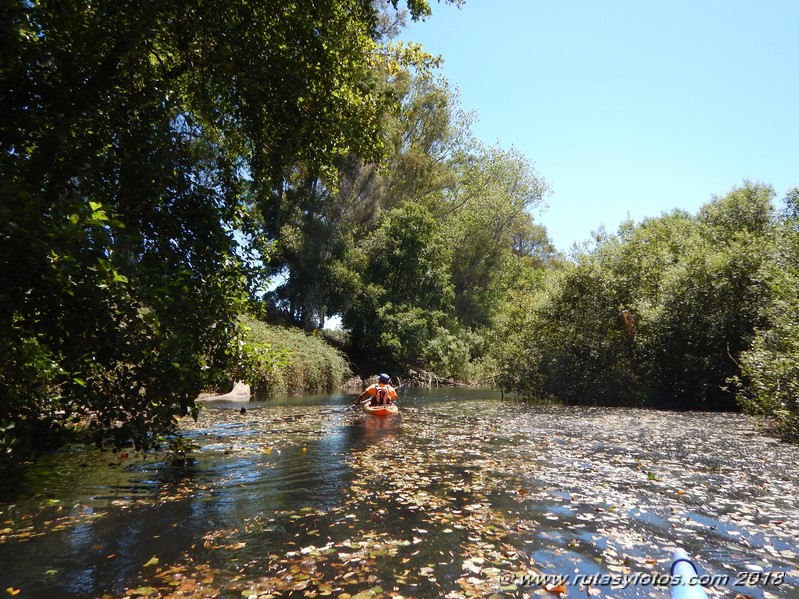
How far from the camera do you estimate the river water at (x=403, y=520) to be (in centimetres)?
548

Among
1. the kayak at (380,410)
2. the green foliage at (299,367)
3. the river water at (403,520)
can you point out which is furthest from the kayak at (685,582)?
the green foliage at (299,367)

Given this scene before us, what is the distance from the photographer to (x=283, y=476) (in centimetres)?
1015

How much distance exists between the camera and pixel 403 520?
7.40 metres

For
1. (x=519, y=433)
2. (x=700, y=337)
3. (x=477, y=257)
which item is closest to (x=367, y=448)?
(x=519, y=433)

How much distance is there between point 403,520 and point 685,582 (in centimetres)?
463

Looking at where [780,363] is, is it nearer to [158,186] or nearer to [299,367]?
[158,186]

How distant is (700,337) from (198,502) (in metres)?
23.7

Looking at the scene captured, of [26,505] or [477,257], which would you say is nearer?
[26,505]

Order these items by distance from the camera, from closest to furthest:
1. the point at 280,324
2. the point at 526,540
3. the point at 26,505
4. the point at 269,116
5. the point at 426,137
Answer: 1. the point at 526,540
2. the point at 26,505
3. the point at 269,116
4. the point at 280,324
5. the point at 426,137

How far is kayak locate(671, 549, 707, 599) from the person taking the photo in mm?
3209

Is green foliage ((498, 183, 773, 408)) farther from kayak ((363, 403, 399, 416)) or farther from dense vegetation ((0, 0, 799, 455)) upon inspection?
kayak ((363, 403, 399, 416))

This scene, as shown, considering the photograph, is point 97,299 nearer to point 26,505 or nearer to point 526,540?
point 26,505

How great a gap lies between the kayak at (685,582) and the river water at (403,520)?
2.14m

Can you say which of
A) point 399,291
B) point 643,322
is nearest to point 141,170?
point 643,322
